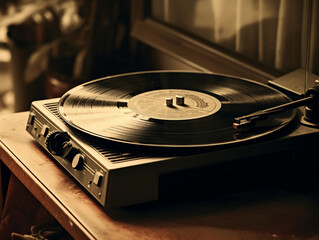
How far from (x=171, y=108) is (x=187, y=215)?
25 cm

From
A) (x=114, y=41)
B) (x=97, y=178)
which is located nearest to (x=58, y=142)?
(x=97, y=178)

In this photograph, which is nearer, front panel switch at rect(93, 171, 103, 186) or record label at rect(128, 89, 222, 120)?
front panel switch at rect(93, 171, 103, 186)

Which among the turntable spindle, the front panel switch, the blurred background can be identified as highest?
the turntable spindle

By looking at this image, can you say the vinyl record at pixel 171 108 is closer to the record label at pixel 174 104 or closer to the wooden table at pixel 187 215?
the record label at pixel 174 104

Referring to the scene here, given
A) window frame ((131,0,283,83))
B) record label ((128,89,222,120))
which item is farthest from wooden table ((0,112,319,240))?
window frame ((131,0,283,83))

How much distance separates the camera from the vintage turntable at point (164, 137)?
39.4 inches

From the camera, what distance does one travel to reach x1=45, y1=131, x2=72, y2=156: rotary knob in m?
1.10

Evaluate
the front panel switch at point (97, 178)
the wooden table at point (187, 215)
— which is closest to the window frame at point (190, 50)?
the wooden table at point (187, 215)

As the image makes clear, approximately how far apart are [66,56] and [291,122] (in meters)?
1.34

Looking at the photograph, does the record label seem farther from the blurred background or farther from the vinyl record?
the blurred background

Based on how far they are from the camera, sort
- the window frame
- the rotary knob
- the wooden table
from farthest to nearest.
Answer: the window frame, the rotary knob, the wooden table

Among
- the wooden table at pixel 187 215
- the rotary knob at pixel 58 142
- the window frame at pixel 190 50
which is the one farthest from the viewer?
the window frame at pixel 190 50

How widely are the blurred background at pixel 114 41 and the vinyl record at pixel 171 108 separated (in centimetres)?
38

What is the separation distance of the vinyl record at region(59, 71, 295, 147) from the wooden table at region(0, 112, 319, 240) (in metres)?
0.12
